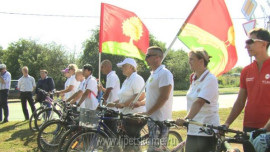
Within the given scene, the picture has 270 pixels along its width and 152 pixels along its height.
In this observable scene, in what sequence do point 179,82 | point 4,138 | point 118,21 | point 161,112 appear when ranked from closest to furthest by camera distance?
point 161,112, point 118,21, point 4,138, point 179,82

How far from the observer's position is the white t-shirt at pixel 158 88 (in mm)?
3973

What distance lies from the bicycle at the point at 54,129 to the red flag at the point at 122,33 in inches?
61.0

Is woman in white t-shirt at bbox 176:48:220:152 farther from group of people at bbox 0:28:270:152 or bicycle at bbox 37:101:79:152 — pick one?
bicycle at bbox 37:101:79:152

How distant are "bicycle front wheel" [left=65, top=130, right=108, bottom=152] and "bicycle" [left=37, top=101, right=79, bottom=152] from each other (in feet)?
3.97

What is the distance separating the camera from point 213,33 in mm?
4445

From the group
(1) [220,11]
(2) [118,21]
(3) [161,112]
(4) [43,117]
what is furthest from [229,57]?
(4) [43,117]

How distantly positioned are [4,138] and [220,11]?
6096 millimetres

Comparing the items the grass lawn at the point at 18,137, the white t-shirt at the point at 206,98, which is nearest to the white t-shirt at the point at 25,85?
the grass lawn at the point at 18,137

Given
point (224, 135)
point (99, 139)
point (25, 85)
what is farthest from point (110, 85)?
point (25, 85)

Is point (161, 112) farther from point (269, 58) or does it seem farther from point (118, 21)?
point (118, 21)

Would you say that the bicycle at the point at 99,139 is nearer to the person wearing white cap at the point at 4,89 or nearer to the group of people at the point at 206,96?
→ the group of people at the point at 206,96

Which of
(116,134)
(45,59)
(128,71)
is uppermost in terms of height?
(45,59)

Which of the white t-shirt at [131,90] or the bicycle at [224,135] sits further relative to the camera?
the white t-shirt at [131,90]

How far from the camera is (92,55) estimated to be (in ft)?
113
